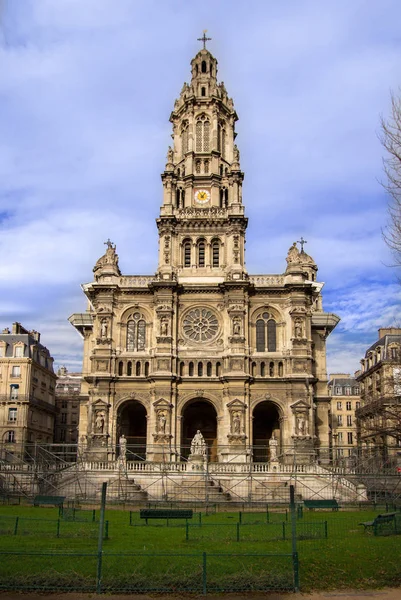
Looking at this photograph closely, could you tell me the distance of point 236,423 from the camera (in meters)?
50.8

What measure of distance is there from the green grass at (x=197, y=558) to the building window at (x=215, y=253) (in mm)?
35016

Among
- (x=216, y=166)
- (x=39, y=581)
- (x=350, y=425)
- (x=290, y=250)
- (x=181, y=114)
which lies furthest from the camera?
(x=350, y=425)

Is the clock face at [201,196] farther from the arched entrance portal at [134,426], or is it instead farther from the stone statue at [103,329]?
the arched entrance portal at [134,426]

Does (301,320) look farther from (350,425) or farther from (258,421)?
(350,425)

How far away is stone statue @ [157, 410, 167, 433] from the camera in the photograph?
50.7 metres

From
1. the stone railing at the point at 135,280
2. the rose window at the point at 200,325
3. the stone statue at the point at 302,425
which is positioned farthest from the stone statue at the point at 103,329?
the stone statue at the point at 302,425

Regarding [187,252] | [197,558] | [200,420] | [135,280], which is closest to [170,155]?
[187,252]

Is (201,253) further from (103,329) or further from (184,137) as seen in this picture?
(184,137)

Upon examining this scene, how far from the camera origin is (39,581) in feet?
46.6

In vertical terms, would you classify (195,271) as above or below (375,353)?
above

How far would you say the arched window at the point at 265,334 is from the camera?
54.2 metres

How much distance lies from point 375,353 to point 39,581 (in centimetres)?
6425

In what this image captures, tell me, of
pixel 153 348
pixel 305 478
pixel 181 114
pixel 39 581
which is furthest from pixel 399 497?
pixel 181 114

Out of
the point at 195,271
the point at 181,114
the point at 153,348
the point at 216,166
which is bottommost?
the point at 153,348
